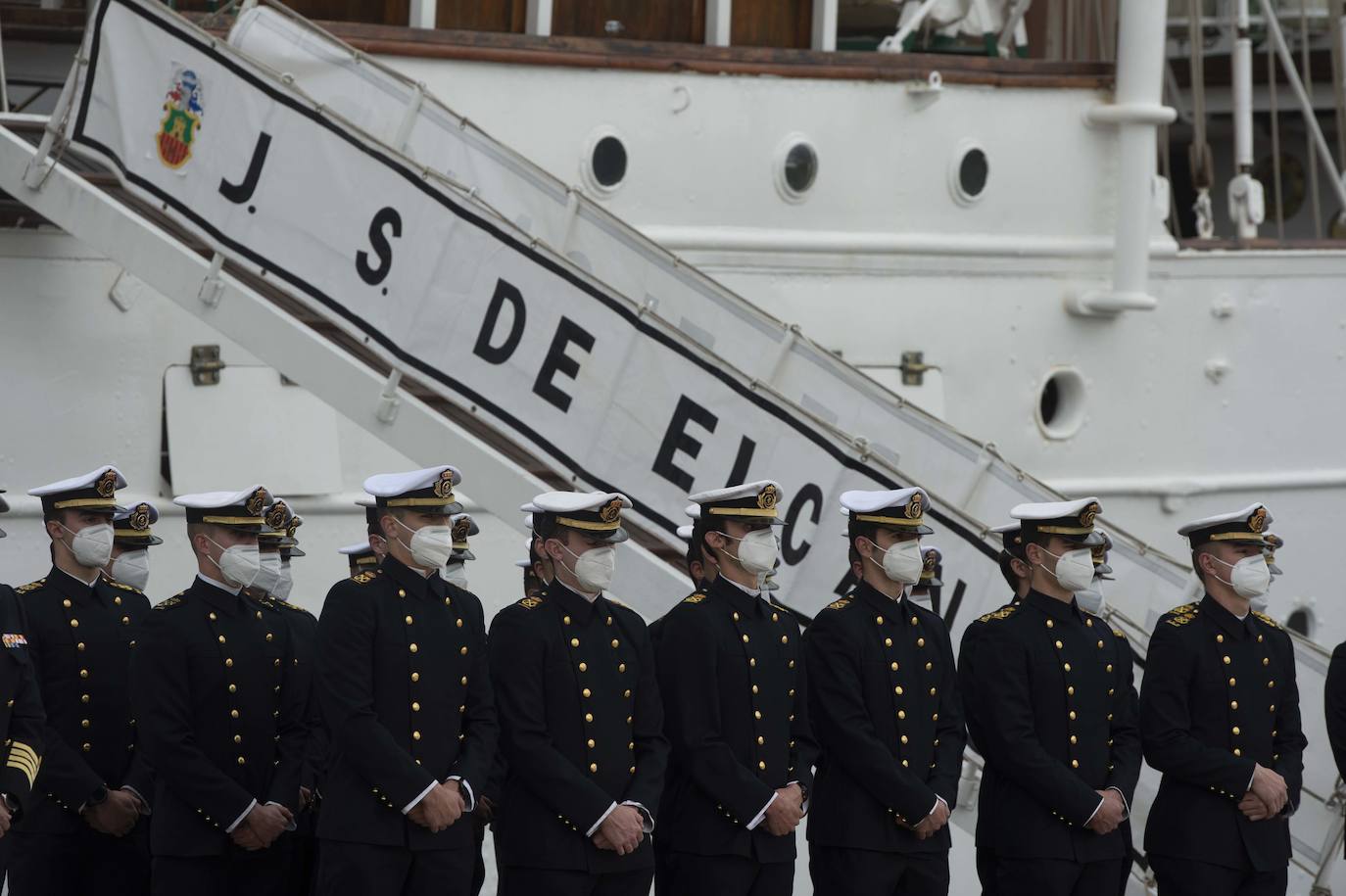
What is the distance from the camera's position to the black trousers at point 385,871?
5629mm

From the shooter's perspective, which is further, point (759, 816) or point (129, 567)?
point (129, 567)

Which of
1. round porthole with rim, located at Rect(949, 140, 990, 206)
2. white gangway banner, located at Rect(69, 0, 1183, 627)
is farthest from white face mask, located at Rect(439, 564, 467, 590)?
round porthole with rim, located at Rect(949, 140, 990, 206)

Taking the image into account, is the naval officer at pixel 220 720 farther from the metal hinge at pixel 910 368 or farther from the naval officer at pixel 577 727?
the metal hinge at pixel 910 368

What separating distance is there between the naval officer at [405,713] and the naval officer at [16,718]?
0.77 metres

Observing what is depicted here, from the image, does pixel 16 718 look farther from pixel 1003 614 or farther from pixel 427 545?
pixel 1003 614

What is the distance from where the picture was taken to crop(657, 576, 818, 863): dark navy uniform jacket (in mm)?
6066

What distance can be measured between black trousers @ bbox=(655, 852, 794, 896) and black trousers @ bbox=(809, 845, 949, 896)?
0.15 m

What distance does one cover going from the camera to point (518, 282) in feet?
25.2

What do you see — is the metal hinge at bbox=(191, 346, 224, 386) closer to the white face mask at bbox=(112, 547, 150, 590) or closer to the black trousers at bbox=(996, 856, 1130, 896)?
the white face mask at bbox=(112, 547, 150, 590)

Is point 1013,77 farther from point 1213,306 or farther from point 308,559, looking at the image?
point 308,559

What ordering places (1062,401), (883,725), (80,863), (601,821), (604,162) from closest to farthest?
(601,821) < (883,725) < (80,863) < (604,162) < (1062,401)

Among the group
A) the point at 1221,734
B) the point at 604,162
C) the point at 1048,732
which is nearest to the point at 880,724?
the point at 1048,732

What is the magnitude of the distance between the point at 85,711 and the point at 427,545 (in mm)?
1384

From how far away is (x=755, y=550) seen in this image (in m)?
6.23
